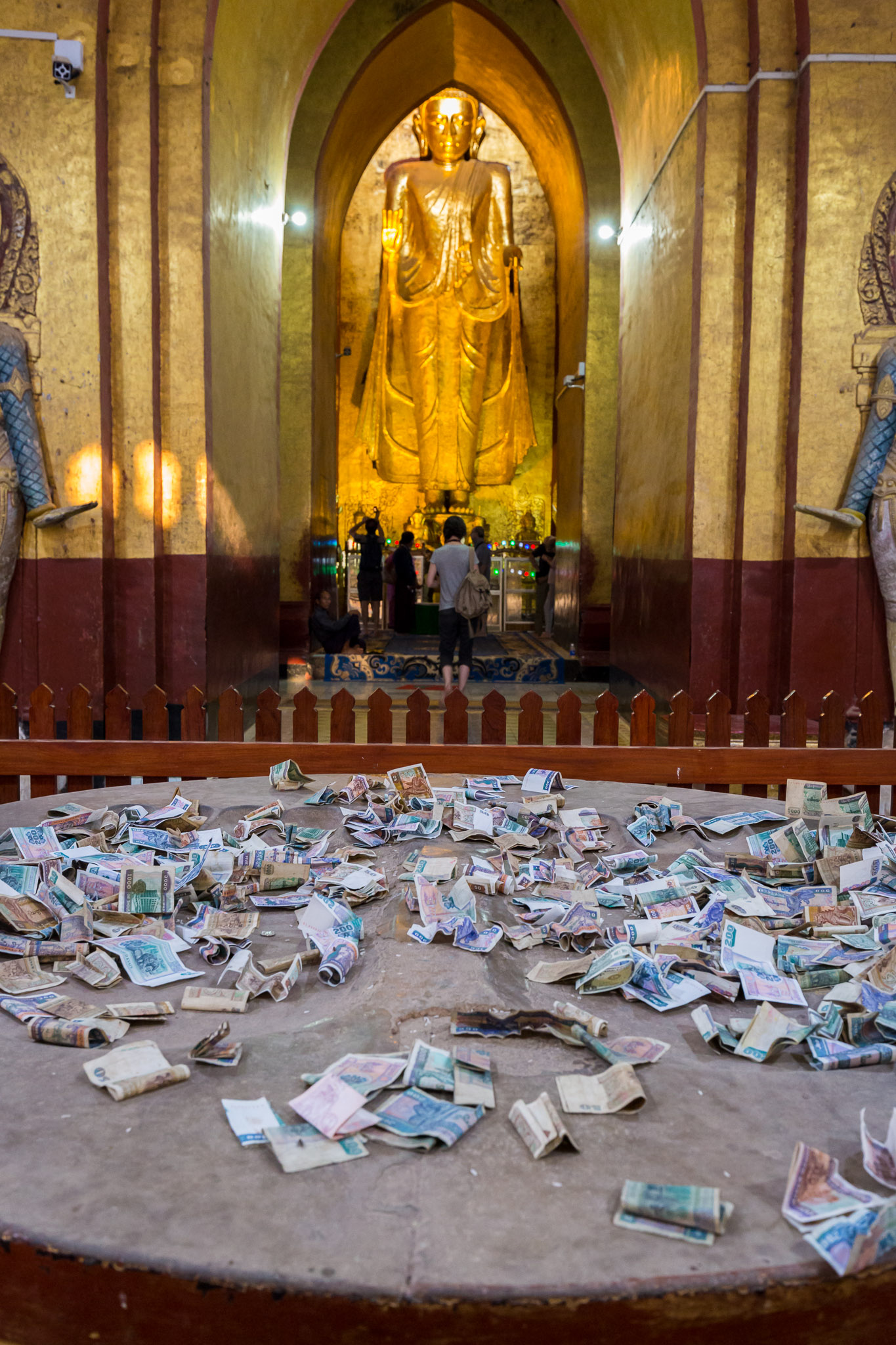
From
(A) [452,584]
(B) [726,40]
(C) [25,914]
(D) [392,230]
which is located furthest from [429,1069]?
(D) [392,230]

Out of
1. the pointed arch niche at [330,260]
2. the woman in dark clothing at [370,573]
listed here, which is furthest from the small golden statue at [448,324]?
the pointed arch niche at [330,260]

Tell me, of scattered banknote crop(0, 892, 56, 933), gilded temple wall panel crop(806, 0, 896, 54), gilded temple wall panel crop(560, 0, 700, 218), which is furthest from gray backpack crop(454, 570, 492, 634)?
scattered banknote crop(0, 892, 56, 933)

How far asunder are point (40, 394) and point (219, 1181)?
5.20 meters

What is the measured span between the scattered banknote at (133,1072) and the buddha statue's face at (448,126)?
583 inches

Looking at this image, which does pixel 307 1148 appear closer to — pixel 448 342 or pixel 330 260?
pixel 330 260

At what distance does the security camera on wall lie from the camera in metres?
5.18

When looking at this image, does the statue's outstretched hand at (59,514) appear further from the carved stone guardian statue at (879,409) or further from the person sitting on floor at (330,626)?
the carved stone guardian statue at (879,409)

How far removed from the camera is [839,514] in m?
5.54

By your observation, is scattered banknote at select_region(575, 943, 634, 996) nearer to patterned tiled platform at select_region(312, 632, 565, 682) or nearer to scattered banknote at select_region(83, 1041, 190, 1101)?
scattered banknote at select_region(83, 1041, 190, 1101)

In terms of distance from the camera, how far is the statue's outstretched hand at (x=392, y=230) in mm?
13852

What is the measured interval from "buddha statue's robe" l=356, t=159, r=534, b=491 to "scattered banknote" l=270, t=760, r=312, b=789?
11372mm

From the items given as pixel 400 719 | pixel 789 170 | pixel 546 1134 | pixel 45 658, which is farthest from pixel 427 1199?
pixel 789 170

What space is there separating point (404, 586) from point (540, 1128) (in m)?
11.8

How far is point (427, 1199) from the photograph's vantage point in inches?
49.8
